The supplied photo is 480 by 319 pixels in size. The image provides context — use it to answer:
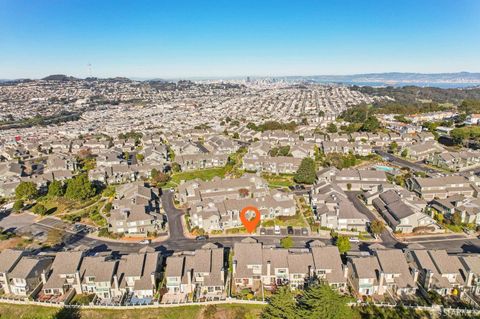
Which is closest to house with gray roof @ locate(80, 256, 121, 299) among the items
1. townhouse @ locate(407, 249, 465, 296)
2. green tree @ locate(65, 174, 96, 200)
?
green tree @ locate(65, 174, 96, 200)

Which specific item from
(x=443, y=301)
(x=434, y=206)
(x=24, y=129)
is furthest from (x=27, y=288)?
(x=24, y=129)

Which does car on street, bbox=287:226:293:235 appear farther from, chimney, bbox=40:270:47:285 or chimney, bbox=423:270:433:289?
chimney, bbox=40:270:47:285

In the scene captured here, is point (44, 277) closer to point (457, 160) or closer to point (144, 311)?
point (144, 311)

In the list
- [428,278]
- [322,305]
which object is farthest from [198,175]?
[428,278]

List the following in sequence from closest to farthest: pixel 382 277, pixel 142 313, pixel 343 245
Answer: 1. pixel 142 313
2. pixel 382 277
3. pixel 343 245

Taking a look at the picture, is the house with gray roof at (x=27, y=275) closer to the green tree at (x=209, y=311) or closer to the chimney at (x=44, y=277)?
the chimney at (x=44, y=277)

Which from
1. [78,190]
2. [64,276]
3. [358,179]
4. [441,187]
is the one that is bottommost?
[64,276]

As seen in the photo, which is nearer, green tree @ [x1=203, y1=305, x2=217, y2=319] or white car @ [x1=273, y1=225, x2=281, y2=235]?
green tree @ [x1=203, y1=305, x2=217, y2=319]

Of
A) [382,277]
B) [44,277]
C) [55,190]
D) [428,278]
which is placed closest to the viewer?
[428,278]
